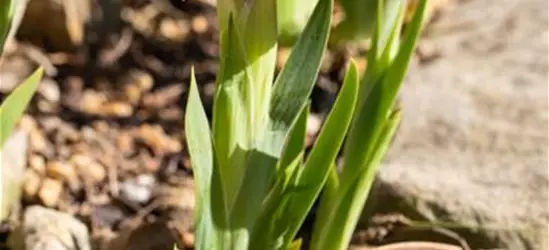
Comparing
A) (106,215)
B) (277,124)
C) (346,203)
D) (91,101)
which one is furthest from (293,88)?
(91,101)

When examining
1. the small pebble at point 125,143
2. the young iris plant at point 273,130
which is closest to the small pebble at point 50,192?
the small pebble at point 125,143

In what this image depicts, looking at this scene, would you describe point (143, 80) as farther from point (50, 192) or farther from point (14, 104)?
point (14, 104)

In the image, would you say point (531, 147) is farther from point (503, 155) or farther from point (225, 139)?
point (225, 139)

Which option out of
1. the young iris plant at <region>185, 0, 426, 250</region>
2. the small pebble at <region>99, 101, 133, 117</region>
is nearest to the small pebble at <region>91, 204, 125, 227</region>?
the small pebble at <region>99, 101, 133, 117</region>

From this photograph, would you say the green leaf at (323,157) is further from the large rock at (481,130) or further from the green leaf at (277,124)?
the large rock at (481,130)

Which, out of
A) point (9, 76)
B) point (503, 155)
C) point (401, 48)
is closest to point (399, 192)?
point (503, 155)
